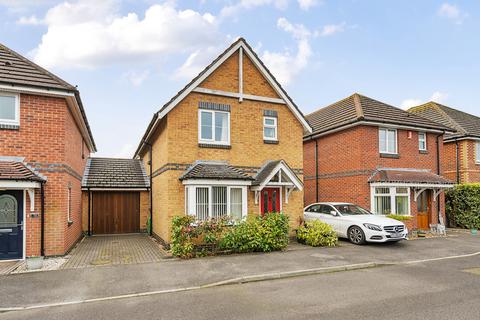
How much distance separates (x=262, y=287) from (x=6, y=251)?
752cm

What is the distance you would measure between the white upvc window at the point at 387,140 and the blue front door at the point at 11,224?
49.1 feet

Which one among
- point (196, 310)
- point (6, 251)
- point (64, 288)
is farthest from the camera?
point (6, 251)

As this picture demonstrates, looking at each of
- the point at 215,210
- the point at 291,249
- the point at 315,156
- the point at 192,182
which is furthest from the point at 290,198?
the point at 315,156

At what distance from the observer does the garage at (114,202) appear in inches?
617

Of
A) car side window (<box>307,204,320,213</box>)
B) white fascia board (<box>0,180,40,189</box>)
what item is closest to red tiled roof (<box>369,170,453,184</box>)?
car side window (<box>307,204,320,213</box>)

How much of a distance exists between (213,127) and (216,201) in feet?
9.35

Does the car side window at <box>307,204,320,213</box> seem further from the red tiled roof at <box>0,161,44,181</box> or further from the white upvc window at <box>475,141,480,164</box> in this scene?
the white upvc window at <box>475,141,480,164</box>

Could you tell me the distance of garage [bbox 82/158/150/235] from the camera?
15.7m

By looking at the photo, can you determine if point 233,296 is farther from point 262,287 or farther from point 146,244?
point 146,244

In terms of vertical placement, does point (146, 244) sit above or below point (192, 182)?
below

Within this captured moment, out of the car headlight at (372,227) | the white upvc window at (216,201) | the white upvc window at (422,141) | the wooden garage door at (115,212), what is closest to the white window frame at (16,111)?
the white upvc window at (216,201)

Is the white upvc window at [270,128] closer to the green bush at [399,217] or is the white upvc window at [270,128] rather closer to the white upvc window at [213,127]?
the white upvc window at [213,127]

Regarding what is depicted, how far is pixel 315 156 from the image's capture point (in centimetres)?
1850

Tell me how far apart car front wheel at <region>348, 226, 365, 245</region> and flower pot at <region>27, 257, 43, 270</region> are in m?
10.5
